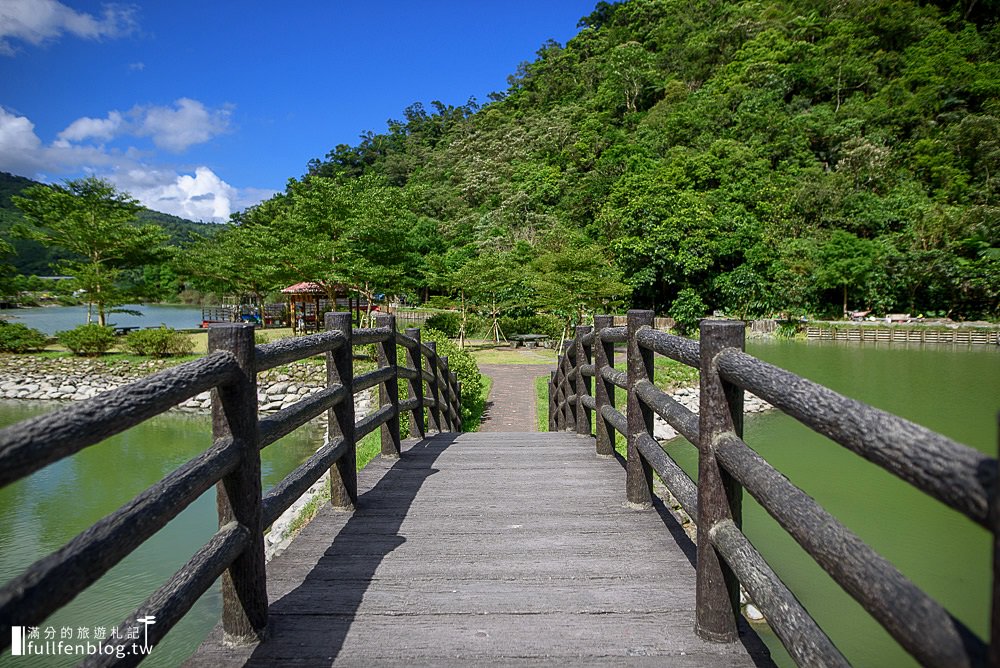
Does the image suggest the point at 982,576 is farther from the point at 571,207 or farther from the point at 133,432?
the point at 571,207

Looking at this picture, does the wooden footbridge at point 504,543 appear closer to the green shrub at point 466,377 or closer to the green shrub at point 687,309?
the green shrub at point 466,377

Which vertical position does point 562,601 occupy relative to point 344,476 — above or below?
below

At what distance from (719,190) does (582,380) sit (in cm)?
3111

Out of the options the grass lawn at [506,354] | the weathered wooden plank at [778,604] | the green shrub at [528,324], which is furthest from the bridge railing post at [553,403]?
the green shrub at [528,324]

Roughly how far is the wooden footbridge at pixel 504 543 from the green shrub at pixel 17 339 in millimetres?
22383

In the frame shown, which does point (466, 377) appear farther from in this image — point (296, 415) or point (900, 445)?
point (900, 445)

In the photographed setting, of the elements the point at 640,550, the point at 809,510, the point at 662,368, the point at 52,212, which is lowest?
the point at 662,368

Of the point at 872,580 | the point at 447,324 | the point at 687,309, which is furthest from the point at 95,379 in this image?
the point at 687,309

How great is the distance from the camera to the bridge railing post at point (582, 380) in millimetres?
4855

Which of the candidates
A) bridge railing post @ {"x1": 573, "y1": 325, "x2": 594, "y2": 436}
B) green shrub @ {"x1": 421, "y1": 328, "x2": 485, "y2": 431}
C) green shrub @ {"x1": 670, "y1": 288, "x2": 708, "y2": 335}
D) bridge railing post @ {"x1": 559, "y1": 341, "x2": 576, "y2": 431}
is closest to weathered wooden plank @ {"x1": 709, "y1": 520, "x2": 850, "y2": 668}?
bridge railing post @ {"x1": 573, "y1": 325, "x2": 594, "y2": 436}

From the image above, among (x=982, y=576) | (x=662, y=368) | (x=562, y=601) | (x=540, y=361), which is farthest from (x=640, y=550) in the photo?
(x=540, y=361)

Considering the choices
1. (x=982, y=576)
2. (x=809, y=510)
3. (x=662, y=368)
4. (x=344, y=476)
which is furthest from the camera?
(x=662, y=368)

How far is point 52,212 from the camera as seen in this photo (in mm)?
21844

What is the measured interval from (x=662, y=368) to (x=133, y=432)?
41.7ft
